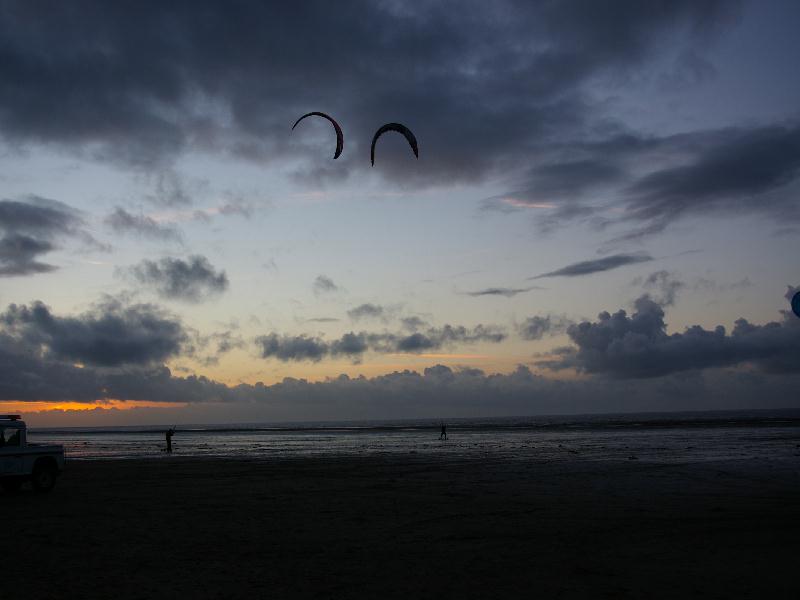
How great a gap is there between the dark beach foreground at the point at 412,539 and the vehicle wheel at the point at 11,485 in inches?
19.3

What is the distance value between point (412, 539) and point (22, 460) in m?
14.4

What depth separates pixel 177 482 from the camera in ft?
83.9

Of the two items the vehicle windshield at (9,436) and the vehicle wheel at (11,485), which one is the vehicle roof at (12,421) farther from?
the vehicle wheel at (11,485)

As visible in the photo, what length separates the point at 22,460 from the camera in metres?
21.2

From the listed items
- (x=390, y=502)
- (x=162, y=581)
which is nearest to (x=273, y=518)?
(x=390, y=502)

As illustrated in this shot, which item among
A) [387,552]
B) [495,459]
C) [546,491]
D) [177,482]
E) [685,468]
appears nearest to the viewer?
[387,552]

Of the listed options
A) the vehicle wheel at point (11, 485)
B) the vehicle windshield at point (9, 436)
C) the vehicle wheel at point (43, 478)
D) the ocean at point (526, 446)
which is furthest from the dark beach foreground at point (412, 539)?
the ocean at point (526, 446)

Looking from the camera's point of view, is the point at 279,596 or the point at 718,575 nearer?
the point at 279,596

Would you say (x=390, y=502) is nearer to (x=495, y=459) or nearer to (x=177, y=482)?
(x=177, y=482)

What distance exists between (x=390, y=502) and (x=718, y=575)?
10.2 meters

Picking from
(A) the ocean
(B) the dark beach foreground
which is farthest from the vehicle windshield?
(A) the ocean

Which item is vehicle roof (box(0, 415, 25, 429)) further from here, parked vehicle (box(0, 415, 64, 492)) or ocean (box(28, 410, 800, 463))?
ocean (box(28, 410, 800, 463))

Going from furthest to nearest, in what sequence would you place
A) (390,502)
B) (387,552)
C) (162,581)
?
(390,502) → (387,552) → (162,581)

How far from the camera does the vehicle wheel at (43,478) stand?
21.7 m
